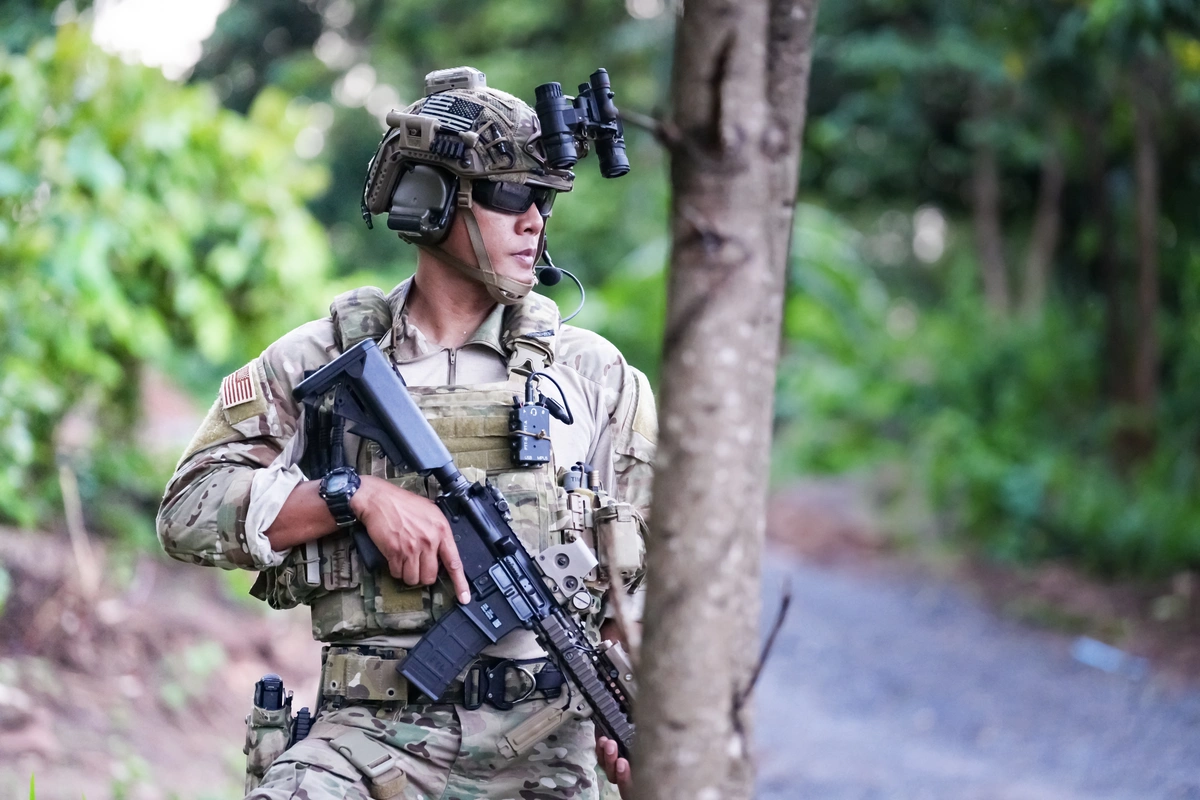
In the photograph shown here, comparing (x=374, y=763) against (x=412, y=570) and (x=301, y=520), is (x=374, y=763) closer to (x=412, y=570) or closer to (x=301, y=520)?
(x=412, y=570)

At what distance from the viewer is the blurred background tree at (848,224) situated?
5391 mm

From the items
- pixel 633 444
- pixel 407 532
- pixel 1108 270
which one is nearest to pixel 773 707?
pixel 633 444

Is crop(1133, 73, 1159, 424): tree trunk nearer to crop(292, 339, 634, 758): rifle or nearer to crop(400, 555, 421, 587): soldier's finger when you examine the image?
crop(292, 339, 634, 758): rifle

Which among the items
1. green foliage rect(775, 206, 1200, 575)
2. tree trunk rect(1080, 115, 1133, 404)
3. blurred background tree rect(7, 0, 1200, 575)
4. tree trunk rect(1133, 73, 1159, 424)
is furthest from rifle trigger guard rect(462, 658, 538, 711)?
tree trunk rect(1080, 115, 1133, 404)

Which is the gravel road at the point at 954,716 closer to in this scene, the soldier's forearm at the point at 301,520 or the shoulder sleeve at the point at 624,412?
the shoulder sleeve at the point at 624,412

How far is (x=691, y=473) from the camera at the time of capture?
5.49 ft

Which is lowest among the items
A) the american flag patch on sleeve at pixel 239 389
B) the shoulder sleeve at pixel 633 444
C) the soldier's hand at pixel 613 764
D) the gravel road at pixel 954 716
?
the gravel road at pixel 954 716

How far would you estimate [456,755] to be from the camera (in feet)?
7.94

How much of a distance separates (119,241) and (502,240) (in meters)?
3.35

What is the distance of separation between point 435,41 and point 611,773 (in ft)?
45.6

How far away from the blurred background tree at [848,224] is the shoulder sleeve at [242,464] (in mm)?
2309

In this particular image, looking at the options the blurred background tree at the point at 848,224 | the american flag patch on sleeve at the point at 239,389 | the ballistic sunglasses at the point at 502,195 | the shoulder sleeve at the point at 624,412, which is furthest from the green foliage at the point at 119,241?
the shoulder sleeve at the point at 624,412

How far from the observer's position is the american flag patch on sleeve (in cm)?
254

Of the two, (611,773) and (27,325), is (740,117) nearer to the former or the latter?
(611,773)
